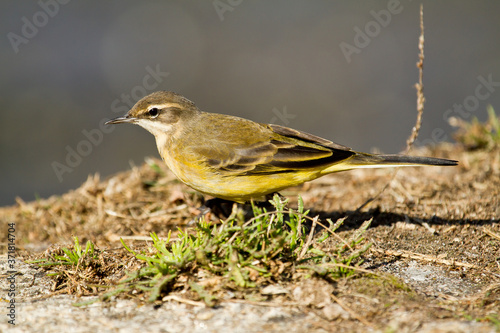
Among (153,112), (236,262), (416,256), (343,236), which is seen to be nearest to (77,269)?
(236,262)

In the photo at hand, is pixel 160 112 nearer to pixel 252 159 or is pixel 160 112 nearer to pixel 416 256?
pixel 252 159

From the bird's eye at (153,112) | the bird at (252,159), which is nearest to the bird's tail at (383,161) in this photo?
the bird at (252,159)

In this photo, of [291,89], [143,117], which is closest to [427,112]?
[291,89]

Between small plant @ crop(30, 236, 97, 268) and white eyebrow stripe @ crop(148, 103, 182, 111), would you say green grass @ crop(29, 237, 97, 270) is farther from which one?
white eyebrow stripe @ crop(148, 103, 182, 111)

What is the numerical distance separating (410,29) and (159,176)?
45.8 feet

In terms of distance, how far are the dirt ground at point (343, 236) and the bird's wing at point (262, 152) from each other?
93cm

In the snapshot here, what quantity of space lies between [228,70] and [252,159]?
11731mm

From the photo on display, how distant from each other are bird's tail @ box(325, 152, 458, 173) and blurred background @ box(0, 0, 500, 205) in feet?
25.4

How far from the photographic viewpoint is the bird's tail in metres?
5.46

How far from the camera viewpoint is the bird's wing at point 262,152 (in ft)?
18.9

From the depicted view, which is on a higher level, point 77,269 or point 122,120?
point 122,120

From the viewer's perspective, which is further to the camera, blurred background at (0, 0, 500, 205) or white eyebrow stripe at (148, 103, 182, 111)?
blurred background at (0, 0, 500, 205)

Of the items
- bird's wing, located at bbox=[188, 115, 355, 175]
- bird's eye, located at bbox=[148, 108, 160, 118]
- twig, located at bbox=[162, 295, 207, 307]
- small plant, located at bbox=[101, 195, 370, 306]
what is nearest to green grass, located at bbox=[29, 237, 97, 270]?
small plant, located at bbox=[101, 195, 370, 306]

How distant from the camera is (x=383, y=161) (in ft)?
18.6
